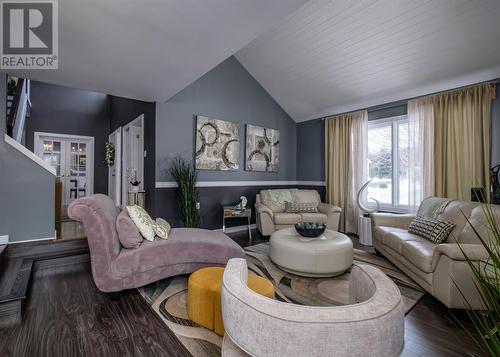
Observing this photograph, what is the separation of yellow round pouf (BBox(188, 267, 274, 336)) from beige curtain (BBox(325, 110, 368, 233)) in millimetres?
3374

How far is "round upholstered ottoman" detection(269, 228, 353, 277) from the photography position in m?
2.46

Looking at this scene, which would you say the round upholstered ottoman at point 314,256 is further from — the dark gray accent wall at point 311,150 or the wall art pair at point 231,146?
the dark gray accent wall at point 311,150

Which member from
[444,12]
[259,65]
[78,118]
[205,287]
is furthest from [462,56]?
[78,118]

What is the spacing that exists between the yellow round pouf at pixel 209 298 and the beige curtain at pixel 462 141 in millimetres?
3245

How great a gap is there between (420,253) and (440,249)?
0.25 meters

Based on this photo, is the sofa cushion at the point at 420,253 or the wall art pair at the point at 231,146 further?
the wall art pair at the point at 231,146

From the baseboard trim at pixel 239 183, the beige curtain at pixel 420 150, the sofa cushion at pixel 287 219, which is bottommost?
the sofa cushion at pixel 287 219

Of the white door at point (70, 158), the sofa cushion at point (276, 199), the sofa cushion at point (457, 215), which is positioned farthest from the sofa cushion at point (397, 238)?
the white door at point (70, 158)

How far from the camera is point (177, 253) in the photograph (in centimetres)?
231

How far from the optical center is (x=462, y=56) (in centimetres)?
306

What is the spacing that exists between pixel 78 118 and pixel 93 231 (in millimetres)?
6093

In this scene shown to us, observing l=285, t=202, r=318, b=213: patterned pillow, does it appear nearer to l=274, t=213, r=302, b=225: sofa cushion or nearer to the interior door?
l=274, t=213, r=302, b=225: sofa cushion

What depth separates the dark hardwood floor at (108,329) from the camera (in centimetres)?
151

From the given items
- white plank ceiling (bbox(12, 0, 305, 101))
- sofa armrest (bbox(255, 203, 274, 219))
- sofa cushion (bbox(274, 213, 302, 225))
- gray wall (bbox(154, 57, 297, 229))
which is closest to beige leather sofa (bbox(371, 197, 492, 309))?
sofa cushion (bbox(274, 213, 302, 225))
